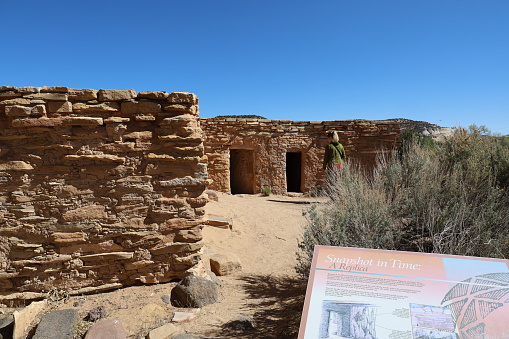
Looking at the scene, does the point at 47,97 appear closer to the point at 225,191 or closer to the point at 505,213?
the point at 505,213

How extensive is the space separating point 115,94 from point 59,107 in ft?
1.96

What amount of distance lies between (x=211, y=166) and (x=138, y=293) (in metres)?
7.09

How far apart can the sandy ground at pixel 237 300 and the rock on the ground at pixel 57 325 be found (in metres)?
0.19

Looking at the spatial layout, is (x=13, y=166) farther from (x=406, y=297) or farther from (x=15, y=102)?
(x=406, y=297)

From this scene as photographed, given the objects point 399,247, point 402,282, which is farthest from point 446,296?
point 399,247

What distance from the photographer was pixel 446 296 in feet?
6.34

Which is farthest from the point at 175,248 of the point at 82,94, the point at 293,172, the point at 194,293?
the point at 293,172

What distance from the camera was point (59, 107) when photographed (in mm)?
3758

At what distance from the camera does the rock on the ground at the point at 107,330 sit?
10.5 feet

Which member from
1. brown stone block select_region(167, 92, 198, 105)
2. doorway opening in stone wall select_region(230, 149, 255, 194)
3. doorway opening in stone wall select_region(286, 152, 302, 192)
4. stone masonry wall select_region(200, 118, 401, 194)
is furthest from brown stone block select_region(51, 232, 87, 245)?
doorway opening in stone wall select_region(286, 152, 302, 192)

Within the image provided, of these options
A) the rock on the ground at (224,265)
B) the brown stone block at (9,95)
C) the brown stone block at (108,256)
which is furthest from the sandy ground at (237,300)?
the brown stone block at (9,95)

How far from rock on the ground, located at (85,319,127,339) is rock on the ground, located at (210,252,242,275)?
1.63 m

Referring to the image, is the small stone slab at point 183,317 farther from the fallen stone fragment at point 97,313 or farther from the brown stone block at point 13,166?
the brown stone block at point 13,166

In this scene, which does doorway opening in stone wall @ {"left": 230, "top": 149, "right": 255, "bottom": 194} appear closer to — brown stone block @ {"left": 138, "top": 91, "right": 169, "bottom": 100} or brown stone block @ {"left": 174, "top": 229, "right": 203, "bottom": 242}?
brown stone block @ {"left": 174, "top": 229, "right": 203, "bottom": 242}
